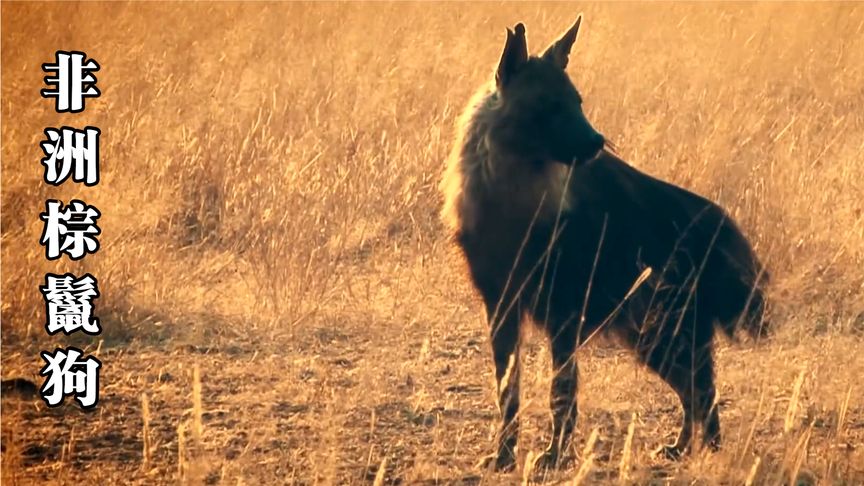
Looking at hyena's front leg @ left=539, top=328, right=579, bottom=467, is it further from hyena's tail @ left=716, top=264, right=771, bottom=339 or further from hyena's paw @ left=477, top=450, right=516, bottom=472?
hyena's tail @ left=716, top=264, right=771, bottom=339

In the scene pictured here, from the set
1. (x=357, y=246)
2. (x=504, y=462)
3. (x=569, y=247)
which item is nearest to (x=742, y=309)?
(x=569, y=247)

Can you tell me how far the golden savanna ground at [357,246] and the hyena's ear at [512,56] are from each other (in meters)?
0.75

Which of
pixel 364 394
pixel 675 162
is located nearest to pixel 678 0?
pixel 675 162

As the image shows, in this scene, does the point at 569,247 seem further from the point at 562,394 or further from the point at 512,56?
the point at 512,56

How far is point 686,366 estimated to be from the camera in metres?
4.29

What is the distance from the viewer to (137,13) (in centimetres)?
1083

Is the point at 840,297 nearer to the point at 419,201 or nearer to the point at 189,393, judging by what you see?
the point at 419,201

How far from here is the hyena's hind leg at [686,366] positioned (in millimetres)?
4254

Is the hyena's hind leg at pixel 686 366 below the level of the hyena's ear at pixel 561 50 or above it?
below

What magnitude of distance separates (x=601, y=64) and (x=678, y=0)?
3.94m

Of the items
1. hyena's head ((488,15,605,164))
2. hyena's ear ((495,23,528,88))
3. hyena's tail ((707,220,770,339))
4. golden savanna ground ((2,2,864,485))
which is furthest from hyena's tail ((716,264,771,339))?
hyena's ear ((495,23,528,88))

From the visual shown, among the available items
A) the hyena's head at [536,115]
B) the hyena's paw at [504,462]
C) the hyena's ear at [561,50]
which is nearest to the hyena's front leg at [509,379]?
the hyena's paw at [504,462]

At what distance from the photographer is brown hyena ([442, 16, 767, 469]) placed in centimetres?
411

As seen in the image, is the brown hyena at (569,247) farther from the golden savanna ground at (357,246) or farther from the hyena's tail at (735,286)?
the golden savanna ground at (357,246)
